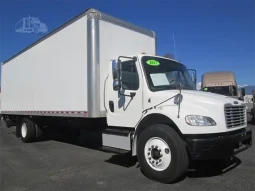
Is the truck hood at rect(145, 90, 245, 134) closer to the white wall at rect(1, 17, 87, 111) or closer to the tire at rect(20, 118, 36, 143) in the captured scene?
the white wall at rect(1, 17, 87, 111)

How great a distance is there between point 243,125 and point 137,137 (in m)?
2.19

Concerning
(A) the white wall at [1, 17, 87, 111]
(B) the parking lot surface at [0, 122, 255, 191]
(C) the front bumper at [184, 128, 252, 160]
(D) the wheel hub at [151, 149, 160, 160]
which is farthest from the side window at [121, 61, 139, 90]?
(B) the parking lot surface at [0, 122, 255, 191]

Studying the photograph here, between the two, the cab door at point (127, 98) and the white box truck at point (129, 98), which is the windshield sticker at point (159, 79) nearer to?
the white box truck at point (129, 98)

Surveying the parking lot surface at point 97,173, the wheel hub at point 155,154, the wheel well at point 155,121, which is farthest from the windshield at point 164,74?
the parking lot surface at point 97,173

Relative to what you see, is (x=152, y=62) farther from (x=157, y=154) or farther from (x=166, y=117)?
(x=157, y=154)

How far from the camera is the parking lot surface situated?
500 centimetres

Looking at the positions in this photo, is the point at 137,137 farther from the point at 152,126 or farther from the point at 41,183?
the point at 41,183

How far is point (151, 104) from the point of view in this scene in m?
A: 5.73

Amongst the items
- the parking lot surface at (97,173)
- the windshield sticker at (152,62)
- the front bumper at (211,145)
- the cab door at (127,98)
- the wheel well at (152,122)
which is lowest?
the parking lot surface at (97,173)

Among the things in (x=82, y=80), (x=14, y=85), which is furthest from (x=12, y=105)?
(x=82, y=80)

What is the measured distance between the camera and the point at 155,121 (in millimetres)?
5547

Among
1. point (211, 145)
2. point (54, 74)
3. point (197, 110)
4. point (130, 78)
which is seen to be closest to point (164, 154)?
point (211, 145)

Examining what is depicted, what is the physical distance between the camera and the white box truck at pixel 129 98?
4.93 meters

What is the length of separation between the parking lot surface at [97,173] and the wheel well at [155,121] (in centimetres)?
95
